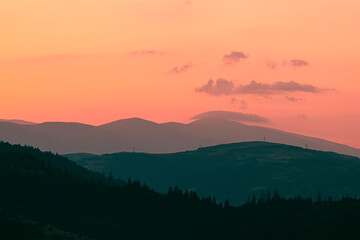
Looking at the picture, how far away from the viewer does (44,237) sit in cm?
19338

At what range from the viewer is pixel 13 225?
192 meters

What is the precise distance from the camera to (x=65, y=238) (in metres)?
199

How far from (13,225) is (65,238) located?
1543cm

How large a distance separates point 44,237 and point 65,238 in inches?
297

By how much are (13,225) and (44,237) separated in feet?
29.0
